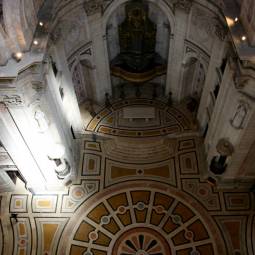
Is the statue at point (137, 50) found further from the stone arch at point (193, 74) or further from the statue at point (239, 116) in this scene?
the statue at point (239, 116)

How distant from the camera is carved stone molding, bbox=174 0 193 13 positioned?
13.3 meters

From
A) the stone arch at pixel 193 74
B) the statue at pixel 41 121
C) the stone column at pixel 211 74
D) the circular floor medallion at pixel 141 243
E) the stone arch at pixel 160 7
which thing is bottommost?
the circular floor medallion at pixel 141 243

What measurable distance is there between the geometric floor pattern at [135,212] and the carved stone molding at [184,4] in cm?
617

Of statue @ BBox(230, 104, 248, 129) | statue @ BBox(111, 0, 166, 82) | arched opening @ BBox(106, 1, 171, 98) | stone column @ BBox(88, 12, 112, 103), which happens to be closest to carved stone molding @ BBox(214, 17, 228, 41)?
statue @ BBox(230, 104, 248, 129)

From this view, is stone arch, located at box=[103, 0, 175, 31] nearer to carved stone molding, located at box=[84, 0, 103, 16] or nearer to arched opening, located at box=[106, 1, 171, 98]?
arched opening, located at box=[106, 1, 171, 98]

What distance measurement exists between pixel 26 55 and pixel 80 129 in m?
6.88

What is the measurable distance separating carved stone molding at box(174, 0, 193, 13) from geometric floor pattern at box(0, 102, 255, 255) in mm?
6167

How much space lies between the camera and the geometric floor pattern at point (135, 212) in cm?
1345

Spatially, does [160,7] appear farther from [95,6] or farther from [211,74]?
[211,74]

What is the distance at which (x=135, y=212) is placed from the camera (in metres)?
14.3

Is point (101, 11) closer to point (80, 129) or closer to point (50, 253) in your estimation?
point (80, 129)

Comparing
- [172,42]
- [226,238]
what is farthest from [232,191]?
[172,42]

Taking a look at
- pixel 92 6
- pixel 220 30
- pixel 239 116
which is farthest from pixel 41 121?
pixel 220 30

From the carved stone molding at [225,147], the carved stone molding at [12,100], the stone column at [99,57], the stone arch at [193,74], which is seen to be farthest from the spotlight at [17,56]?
the stone arch at [193,74]
